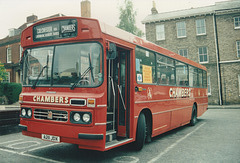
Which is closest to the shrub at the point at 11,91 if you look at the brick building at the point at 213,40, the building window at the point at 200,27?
the brick building at the point at 213,40

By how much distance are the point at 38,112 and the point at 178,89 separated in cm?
562

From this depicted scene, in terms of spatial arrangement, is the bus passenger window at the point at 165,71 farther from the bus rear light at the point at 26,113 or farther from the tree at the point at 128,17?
the tree at the point at 128,17

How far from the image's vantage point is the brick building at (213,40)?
2591 cm

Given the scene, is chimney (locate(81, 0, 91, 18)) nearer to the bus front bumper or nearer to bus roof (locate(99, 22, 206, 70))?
bus roof (locate(99, 22, 206, 70))

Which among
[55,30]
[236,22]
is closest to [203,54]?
[236,22]

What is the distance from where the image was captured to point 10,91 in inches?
932

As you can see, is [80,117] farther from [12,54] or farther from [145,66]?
[12,54]

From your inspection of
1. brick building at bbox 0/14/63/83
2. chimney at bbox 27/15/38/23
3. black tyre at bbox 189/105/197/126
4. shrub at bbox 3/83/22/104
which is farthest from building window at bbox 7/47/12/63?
black tyre at bbox 189/105/197/126

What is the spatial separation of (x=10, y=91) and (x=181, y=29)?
67.8 feet

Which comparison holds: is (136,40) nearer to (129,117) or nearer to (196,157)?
(129,117)

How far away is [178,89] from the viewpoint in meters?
8.98

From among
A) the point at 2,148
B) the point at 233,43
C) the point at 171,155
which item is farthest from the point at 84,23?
the point at 233,43

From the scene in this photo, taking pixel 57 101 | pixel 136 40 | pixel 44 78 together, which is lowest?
pixel 57 101

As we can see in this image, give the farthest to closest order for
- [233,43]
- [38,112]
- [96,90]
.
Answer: [233,43]
[38,112]
[96,90]
